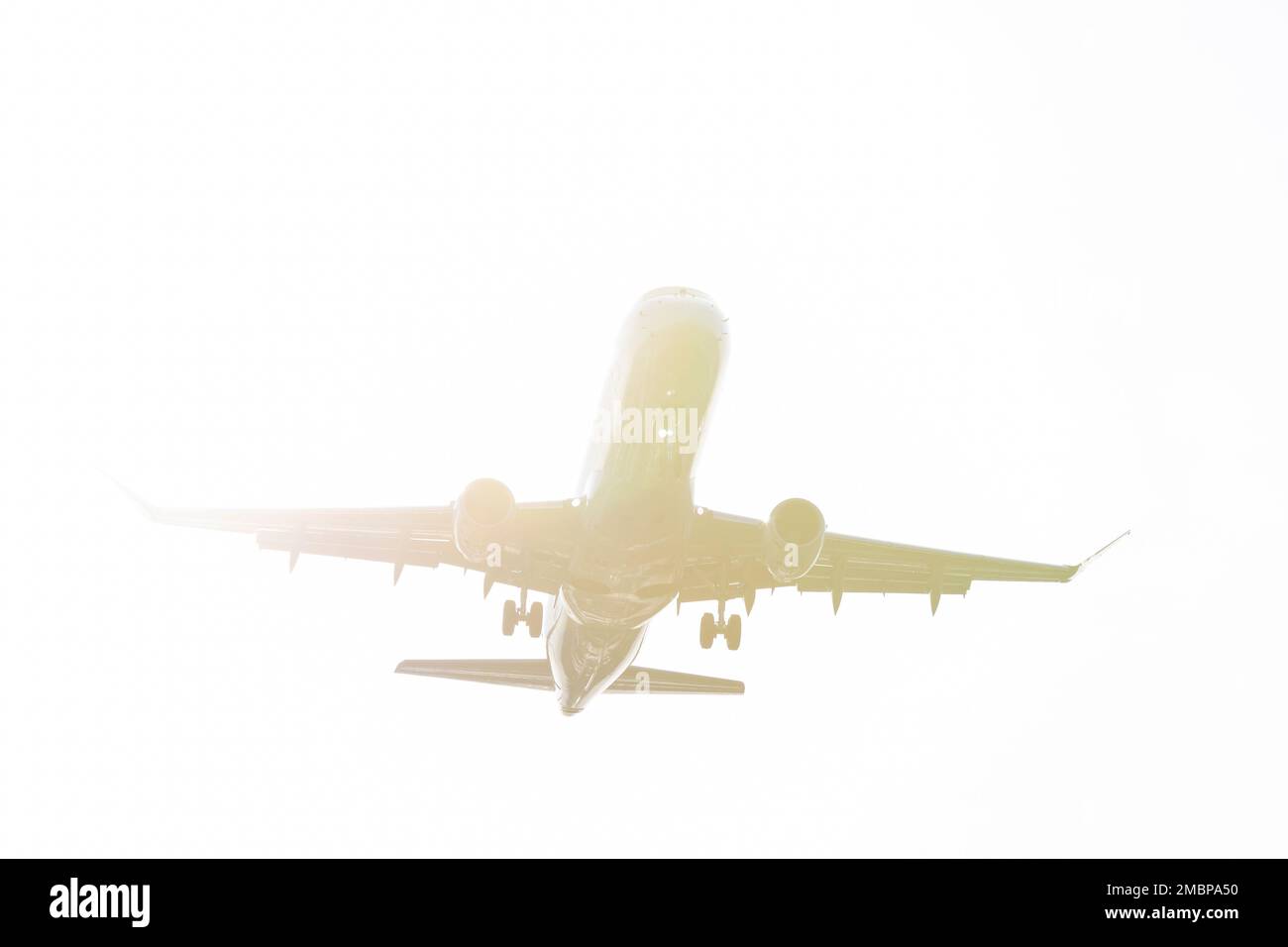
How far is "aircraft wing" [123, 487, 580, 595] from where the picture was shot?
22.2 m

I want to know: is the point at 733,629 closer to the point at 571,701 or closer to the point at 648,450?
the point at 571,701

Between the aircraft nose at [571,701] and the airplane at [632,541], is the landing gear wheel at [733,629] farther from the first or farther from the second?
the aircraft nose at [571,701]

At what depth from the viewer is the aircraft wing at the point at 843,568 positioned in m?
22.9

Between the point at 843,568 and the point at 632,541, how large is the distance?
6.46 m

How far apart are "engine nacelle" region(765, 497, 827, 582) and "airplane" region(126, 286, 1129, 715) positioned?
0.03 m

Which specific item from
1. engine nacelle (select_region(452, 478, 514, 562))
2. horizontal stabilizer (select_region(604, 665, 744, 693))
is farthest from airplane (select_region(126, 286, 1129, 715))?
horizontal stabilizer (select_region(604, 665, 744, 693))

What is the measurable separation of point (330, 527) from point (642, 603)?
6.76m

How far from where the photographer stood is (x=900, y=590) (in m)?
28.1

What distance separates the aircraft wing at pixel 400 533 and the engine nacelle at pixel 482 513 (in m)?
0.92

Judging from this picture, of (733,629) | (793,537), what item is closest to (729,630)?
(733,629)

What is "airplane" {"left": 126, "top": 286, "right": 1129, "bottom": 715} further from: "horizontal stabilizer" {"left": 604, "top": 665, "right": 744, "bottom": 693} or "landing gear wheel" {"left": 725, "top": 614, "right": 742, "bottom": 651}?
"horizontal stabilizer" {"left": 604, "top": 665, "right": 744, "bottom": 693}

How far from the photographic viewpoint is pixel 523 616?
24.9 metres

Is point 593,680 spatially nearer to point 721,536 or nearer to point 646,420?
point 721,536

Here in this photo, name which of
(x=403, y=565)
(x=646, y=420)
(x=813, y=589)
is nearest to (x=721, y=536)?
Answer: (x=646, y=420)
